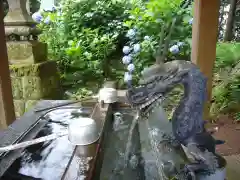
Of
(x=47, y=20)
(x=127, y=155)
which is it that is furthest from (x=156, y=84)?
(x=47, y=20)

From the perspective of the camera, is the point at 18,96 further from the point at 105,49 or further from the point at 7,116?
the point at 105,49

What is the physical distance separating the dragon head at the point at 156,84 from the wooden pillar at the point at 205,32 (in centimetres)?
136

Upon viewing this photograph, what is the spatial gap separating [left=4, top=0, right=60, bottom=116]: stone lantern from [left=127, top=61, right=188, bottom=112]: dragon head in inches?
96.5

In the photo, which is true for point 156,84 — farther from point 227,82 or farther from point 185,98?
point 227,82

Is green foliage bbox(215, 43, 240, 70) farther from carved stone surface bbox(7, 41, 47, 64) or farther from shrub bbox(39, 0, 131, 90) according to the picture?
carved stone surface bbox(7, 41, 47, 64)

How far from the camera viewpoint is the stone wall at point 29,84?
3217 millimetres

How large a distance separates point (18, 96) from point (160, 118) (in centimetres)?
242

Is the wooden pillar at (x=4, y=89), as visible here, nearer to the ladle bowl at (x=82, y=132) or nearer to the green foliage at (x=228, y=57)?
the ladle bowl at (x=82, y=132)

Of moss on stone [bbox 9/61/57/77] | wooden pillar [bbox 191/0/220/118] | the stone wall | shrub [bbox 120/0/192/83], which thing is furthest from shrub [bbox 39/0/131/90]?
wooden pillar [bbox 191/0/220/118]

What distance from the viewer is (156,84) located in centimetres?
107

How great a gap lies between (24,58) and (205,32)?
2.33m

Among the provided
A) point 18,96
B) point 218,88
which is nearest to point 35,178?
point 18,96

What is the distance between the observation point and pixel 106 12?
5.56m

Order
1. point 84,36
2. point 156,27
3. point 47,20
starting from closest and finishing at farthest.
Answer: point 156,27 → point 47,20 → point 84,36
